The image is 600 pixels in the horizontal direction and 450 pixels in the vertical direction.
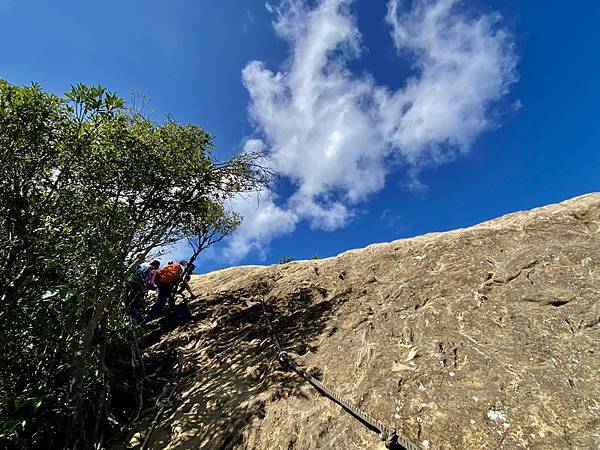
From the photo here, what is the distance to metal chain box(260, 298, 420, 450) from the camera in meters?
4.13

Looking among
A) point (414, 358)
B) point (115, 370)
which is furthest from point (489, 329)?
point (115, 370)

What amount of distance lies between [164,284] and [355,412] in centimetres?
843

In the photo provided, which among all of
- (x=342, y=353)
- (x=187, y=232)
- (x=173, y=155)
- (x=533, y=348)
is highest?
(x=173, y=155)

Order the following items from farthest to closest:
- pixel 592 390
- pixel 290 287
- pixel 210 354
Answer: pixel 290 287 → pixel 210 354 → pixel 592 390

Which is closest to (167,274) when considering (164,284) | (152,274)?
(164,284)

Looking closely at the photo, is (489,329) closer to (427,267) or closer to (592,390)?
(592,390)

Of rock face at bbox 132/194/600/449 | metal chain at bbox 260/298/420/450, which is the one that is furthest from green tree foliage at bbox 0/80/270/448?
metal chain at bbox 260/298/420/450

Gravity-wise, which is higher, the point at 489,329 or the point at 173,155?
the point at 173,155

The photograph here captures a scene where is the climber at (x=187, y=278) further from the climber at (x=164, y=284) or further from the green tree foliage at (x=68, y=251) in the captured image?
the green tree foliage at (x=68, y=251)

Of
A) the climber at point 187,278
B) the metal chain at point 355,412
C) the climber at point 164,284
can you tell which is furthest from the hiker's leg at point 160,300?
the metal chain at point 355,412

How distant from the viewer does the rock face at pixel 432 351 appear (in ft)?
14.3

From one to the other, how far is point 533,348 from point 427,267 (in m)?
3.68

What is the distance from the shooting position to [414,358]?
18.6 feet

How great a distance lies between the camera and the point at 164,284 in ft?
36.6
